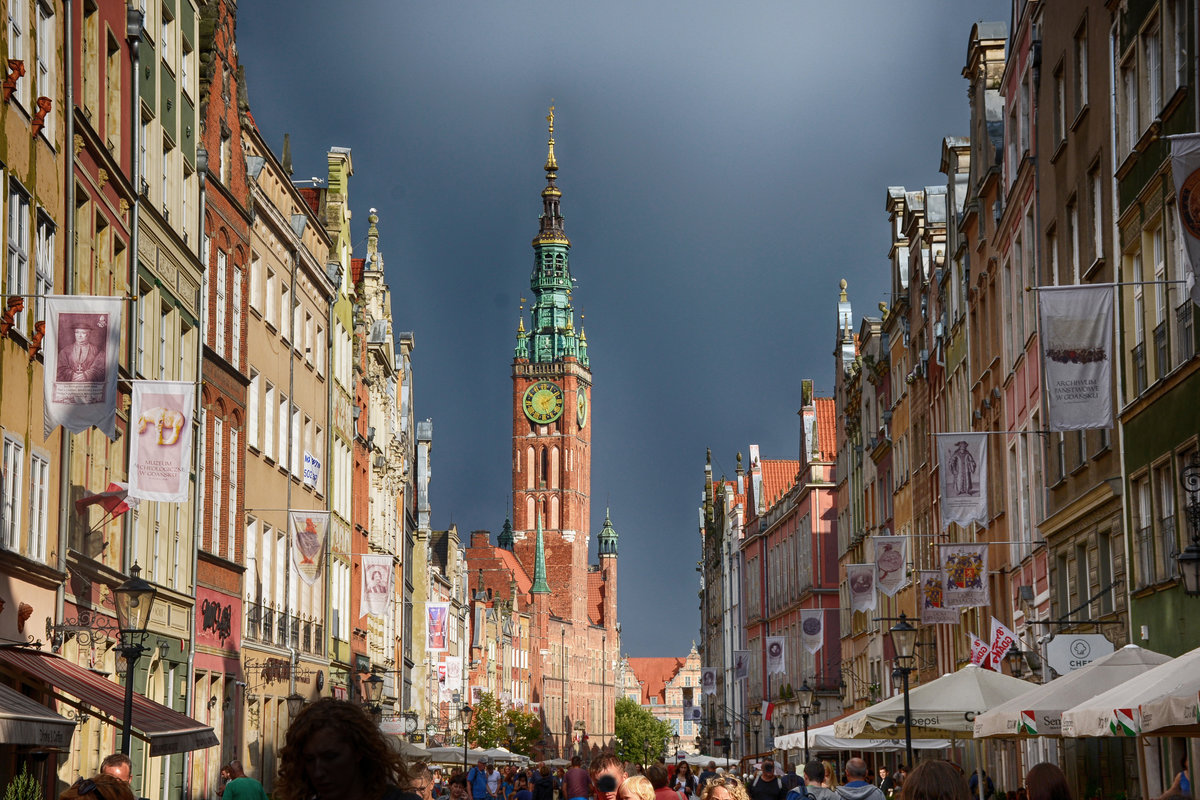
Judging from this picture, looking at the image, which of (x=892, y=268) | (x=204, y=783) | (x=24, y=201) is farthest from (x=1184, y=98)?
(x=892, y=268)

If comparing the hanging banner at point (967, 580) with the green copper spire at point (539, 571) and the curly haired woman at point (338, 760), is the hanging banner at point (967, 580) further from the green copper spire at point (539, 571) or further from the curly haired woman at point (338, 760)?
the green copper spire at point (539, 571)

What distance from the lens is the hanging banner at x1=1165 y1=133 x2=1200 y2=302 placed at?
13352mm

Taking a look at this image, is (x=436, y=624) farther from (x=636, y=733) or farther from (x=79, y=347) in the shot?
(x=636, y=733)

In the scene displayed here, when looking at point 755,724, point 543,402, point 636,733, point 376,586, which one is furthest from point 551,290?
point 376,586

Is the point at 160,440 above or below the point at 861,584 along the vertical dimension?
above

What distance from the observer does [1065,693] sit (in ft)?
53.4

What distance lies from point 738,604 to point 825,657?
26.1 metres

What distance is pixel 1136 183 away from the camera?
70.1 feet

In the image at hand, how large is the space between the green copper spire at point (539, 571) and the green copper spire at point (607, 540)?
23023 millimetres

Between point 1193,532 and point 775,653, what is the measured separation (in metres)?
41.0

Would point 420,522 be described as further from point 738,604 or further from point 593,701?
point 593,701

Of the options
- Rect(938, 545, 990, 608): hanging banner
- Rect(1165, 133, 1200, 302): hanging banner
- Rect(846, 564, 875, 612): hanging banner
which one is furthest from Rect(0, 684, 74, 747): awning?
Rect(846, 564, 875, 612): hanging banner

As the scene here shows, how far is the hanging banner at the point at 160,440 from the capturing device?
20406mm

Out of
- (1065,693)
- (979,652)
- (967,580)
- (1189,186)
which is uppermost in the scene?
(1189,186)
